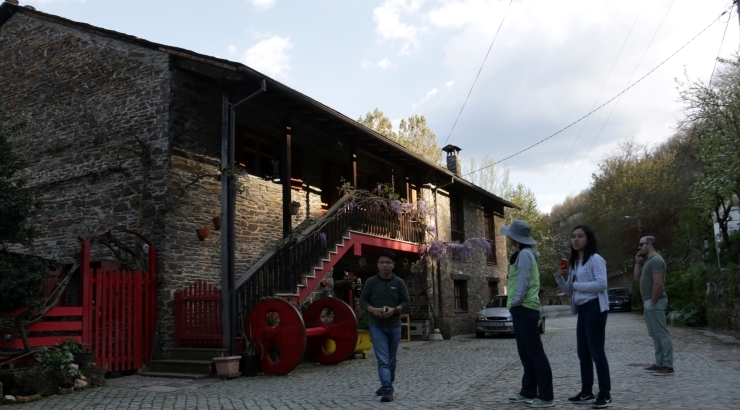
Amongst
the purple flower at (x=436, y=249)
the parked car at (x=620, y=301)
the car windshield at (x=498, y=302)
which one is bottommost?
the parked car at (x=620, y=301)

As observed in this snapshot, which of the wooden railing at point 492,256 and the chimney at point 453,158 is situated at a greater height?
Result: the chimney at point 453,158

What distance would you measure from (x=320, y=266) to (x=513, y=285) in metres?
6.37

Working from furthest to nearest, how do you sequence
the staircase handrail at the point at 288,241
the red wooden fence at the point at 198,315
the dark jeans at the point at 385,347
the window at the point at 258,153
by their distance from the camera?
the window at the point at 258,153 < the staircase handrail at the point at 288,241 < the red wooden fence at the point at 198,315 < the dark jeans at the point at 385,347

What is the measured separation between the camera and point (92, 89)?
11.7 m

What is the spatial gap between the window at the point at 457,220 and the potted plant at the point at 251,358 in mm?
12210

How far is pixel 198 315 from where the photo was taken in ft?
32.4

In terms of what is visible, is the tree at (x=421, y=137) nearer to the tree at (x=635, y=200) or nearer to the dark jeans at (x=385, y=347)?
the tree at (x=635, y=200)

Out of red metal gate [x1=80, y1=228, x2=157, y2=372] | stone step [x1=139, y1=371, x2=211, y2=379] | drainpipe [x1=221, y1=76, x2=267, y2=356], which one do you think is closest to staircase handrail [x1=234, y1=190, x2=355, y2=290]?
drainpipe [x1=221, y1=76, x2=267, y2=356]

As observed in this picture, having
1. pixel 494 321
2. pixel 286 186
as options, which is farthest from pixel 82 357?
pixel 494 321

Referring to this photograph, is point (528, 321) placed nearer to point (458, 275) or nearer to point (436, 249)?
point (436, 249)

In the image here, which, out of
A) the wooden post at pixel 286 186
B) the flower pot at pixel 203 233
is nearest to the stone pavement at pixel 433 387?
the flower pot at pixel 203 233

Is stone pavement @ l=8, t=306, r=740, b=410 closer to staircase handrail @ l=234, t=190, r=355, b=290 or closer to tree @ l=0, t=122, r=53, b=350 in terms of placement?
tree @ l=0, t=122, r=53, b=350

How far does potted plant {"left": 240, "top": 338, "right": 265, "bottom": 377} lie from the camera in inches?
361

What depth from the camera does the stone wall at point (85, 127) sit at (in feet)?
35.1
